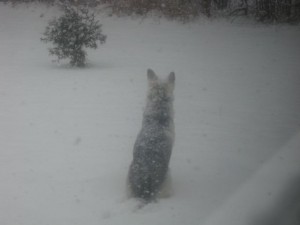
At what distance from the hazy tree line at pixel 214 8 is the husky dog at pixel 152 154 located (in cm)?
1065

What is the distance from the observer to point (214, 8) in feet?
→ 51.8

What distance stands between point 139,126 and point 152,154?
2665mm

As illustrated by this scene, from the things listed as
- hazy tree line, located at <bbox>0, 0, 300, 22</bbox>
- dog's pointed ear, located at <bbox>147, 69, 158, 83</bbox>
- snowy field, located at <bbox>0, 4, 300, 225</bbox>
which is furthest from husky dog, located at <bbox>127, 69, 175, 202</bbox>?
hazy tree line, located at <bbox>0, 0, 300, 22</bbox>

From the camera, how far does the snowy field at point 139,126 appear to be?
450 centimetres

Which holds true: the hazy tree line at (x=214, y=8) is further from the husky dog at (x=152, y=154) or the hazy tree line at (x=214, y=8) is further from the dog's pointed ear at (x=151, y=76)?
the husky dog at (x=152, y=154)

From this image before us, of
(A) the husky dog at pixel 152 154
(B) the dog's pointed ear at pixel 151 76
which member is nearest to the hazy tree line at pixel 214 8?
(B) the dog's pointed ear at pixel 151 76

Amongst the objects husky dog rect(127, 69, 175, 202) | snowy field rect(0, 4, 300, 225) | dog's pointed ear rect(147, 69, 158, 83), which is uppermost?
dog's pointed ear rect(147, 69, 158, 83)

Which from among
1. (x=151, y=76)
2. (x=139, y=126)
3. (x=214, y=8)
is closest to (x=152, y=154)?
(x=151, y=76)

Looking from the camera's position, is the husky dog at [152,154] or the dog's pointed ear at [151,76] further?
the dog's pointed ear at [151,76]

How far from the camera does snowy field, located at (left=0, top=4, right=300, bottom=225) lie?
4504 millimetres

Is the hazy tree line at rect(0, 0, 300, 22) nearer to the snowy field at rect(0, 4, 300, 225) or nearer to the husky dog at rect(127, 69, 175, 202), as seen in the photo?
the snowy field at rect(0, 4, 300, 225)

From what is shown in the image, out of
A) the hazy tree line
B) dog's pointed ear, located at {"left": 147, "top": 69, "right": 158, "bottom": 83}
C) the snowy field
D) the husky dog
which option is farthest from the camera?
the hazy tree line

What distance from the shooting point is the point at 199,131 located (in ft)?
22.1

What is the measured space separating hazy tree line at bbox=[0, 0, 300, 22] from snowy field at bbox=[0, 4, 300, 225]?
186 centimetres
